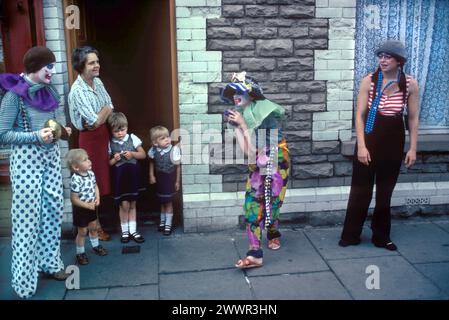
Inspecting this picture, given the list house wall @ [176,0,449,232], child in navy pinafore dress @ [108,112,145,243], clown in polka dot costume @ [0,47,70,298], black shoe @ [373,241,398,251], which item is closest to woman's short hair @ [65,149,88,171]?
clown in polka dot costume @ [0,47,70,298]

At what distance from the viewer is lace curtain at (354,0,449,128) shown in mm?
5734

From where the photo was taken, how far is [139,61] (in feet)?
21.3

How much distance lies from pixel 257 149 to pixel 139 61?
270 centimetres

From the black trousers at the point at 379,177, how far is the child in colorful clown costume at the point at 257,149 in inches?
34.8

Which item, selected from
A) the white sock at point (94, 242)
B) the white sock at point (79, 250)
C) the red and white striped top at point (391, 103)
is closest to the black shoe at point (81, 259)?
the white sock at point (79, 250)

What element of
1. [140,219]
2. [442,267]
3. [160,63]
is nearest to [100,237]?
[140,219]

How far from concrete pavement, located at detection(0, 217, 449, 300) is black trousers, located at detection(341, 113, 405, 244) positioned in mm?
214

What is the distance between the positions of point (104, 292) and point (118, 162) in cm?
148

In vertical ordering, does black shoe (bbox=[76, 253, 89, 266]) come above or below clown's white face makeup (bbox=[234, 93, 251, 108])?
below

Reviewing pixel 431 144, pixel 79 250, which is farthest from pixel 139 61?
pixel 431 144

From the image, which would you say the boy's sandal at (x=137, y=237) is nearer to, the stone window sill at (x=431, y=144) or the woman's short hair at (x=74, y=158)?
the woman's short hair at (x=74, y=158)

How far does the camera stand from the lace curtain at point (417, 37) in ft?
18.8

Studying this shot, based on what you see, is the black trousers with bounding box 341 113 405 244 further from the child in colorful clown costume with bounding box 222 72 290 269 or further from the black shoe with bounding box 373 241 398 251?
the child in colorful clown costume with bounding box 222 72 290 269
